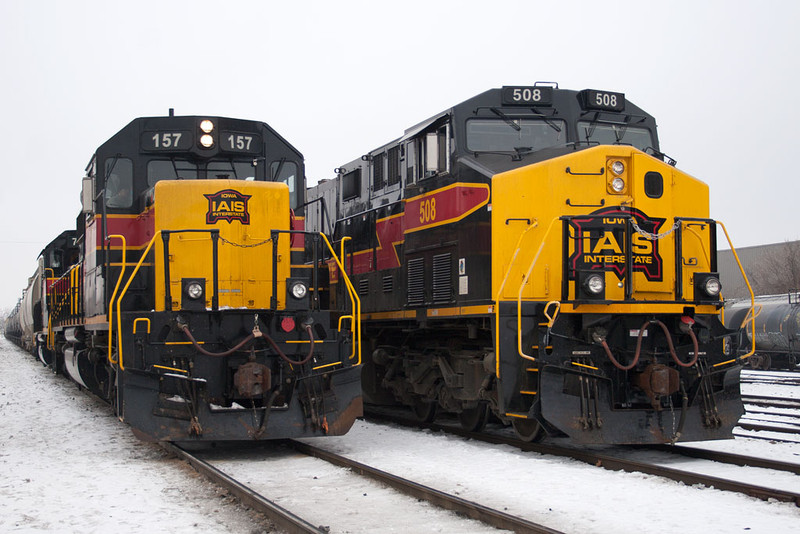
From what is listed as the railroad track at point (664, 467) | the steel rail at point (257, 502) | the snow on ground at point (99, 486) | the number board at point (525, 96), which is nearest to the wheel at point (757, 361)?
the railroad track at point (664, 467)

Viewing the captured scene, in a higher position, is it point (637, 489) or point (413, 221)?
point (413, 221)

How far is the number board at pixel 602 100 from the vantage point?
9.69 meters

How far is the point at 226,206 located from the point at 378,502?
13.8 feet

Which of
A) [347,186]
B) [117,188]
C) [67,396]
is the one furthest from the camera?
[67,396]

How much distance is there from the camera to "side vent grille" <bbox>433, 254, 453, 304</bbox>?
9.76 m

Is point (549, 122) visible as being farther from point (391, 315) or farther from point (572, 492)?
point (572, 492)

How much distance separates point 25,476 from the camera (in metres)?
7.63

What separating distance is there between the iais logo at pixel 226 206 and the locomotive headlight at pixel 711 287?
496 centimetres

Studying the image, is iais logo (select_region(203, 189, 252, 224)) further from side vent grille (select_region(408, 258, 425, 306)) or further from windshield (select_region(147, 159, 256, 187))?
side vent grille (select_region(408, 258, 425, 306))

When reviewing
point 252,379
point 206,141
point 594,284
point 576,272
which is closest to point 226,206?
point 206,141

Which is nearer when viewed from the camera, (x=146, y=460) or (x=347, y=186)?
(x=146, y=460)

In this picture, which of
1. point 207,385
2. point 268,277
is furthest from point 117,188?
point 207,385

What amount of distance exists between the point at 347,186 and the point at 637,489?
7.76 metres

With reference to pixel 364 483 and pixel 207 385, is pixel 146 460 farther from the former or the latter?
pixel 364 483
